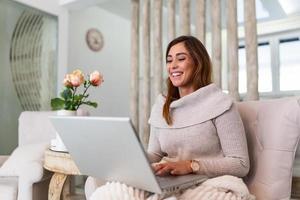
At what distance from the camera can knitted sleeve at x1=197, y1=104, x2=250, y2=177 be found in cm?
110

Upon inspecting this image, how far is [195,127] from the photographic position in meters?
1.22

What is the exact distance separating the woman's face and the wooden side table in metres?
0.75

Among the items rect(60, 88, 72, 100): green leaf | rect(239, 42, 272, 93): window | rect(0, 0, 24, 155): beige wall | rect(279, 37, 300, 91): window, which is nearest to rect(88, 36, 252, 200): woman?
rect(60, 88, 72, 100): green leaf

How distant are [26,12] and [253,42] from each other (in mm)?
2121

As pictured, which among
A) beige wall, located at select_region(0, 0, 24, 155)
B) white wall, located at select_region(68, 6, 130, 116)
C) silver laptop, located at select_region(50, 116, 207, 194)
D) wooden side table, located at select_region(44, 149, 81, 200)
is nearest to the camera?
silver laptop, located at select_region(50, 116, 207, 194)

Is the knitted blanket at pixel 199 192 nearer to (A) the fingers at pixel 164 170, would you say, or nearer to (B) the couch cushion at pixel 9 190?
(A) the fingers at pixel 164 170

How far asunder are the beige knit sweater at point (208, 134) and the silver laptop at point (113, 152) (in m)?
0.14

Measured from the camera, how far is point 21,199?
5.88 ft

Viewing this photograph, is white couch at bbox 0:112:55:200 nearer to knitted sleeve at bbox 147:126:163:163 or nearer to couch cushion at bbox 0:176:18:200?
couch cushion at bbox 0:176:18:200

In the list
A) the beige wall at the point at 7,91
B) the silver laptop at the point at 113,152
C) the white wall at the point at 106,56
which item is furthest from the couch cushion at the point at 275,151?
the white wall at the point at 106,56

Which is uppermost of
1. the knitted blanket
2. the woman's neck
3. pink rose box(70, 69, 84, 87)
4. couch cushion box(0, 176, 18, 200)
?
pink rose box(70, 69, 84, 87)

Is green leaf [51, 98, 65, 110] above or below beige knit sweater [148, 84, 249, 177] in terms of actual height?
above

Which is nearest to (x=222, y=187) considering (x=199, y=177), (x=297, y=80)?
(x=199, y=177)

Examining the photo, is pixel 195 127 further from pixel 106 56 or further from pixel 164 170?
pixel 106 56
